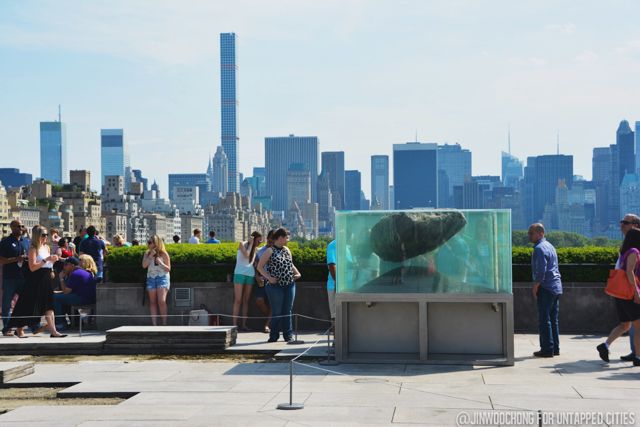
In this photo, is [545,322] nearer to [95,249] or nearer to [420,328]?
[420,328]

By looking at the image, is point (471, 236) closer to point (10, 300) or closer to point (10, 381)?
point (10, 381)

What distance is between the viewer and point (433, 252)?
546 inches

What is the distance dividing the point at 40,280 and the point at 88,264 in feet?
5.66

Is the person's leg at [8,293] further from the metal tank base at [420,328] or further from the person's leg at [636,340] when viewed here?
the person's leg at [636,340]

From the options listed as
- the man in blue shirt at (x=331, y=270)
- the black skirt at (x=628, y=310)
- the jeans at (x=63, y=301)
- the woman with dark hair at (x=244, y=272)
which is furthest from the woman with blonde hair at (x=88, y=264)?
the black skirt at (x=628, y=310)

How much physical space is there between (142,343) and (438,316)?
4.24m

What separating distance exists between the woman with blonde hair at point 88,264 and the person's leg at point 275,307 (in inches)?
155

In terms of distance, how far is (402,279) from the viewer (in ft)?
45.8

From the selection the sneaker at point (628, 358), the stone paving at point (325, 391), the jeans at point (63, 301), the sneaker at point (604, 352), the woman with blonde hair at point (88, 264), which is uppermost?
the woman with blonde hair at point (88, 264)

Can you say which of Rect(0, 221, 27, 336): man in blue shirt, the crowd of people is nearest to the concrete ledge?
the crowd of people

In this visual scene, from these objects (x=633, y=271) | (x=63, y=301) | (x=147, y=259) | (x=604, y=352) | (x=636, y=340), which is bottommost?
(x=604, y=352)

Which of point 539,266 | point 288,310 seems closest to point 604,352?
point 539,266

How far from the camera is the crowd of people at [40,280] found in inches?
664

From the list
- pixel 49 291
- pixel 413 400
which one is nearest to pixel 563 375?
pixel 413 400
